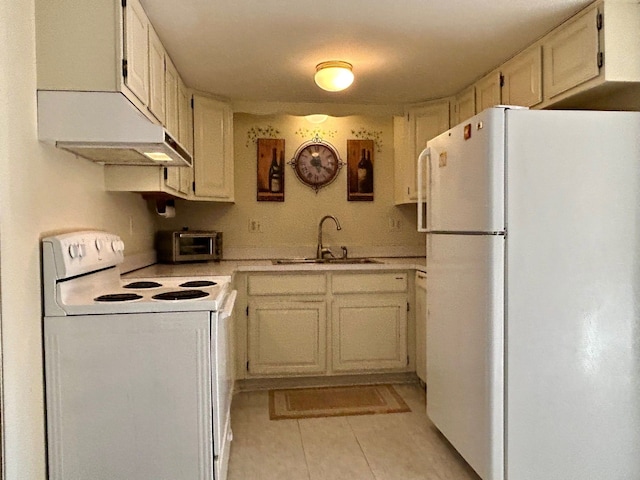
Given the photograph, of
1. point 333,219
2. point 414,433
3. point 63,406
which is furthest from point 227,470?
point 333,219

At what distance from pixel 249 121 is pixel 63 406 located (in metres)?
2.78

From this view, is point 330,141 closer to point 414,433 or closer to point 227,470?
point 414,433

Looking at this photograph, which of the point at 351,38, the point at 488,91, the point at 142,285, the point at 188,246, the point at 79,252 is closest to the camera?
the point at 79,252

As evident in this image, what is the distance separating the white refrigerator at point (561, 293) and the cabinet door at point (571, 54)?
14.1 inches

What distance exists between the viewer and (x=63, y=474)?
174 cm

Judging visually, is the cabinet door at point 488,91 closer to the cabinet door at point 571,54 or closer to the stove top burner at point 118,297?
the cabinet door at point 571,54

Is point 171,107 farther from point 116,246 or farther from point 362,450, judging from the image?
point 362,450

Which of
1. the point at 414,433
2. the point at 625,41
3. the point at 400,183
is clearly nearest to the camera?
the point at 625,41

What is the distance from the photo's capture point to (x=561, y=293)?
1.99 meters

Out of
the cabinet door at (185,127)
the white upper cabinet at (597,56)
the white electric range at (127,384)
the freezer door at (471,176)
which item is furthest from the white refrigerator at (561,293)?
the cabinet door at (185,127)

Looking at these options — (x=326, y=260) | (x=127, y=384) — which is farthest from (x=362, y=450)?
(x=326, y=260)

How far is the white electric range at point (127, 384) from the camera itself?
174cm

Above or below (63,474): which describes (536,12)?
above

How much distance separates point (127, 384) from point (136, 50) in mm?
1357
